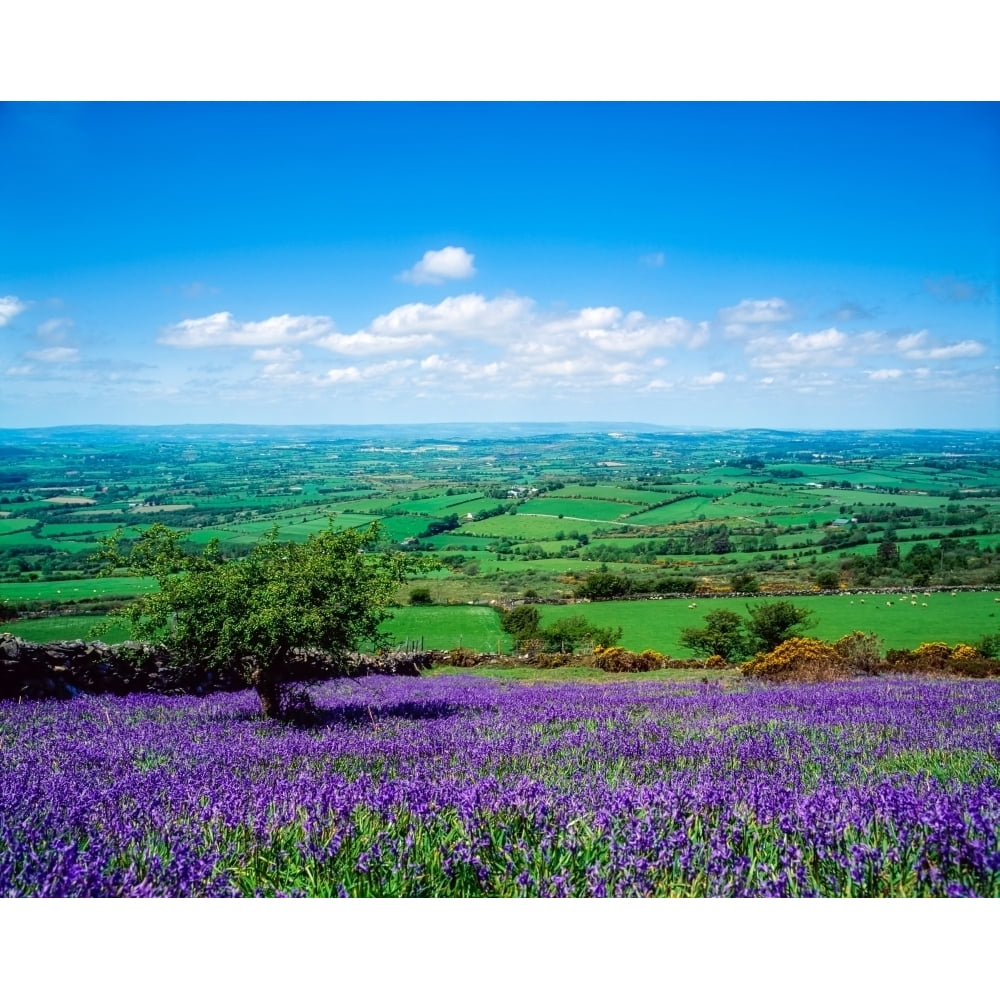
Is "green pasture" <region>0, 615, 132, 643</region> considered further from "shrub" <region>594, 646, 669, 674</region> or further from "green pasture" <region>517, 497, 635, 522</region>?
"green pasture" <region>517, 497, 635, 522</region>

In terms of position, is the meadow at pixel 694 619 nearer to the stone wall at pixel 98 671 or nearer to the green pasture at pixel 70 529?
the green pasture at pixel 70 529

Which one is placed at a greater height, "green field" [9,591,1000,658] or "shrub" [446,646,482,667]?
"shrub" [446,646,482,667]

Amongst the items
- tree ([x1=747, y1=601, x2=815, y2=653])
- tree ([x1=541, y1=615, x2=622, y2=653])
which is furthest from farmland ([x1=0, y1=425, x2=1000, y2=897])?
tree ([x1=747, y1=601, x2=815, y2=653])

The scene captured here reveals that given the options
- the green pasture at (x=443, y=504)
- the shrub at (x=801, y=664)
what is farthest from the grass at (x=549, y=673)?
the green pasture at (x=443, y=504)

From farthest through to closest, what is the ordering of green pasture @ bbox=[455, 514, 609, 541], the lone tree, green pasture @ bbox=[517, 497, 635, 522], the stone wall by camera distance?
green pasture @ bbox=[517, 497, 635, 522] → green pasture @ bbox=[455, 514, 609, 541] → the stone wall → the lone tree

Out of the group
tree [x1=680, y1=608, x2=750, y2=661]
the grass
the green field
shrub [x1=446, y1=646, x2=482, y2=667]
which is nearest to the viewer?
the grass

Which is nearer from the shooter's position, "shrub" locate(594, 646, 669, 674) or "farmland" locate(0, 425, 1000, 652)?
"shrub" locate(594, 646, 669, 674)

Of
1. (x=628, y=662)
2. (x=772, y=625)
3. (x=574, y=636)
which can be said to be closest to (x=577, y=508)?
(x=574, y=636)
